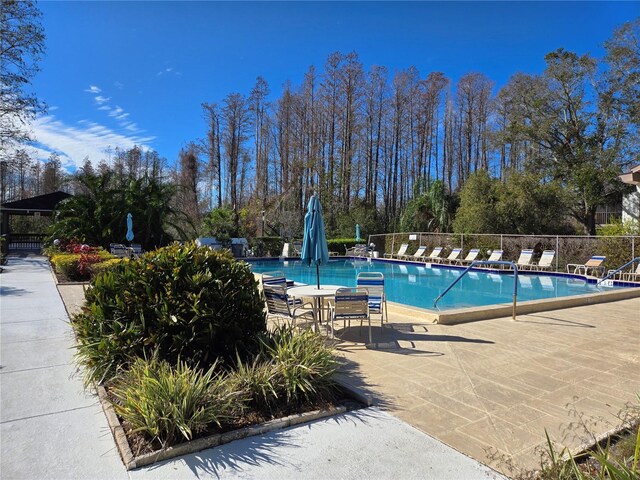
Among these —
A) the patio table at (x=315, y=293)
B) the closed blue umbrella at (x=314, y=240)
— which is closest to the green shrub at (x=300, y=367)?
the patio table at (x=315, y=293)

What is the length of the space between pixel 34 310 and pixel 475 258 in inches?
627

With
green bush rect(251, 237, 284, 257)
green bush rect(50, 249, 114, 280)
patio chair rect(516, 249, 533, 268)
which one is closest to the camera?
green bush rect(50, 249, 114, 280)

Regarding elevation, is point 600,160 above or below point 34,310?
above

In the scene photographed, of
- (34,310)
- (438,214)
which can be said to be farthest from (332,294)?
(438,214)

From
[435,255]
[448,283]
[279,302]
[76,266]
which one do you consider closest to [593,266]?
[448,283]

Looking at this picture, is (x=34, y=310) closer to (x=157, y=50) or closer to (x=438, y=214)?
(x=157, y=50)

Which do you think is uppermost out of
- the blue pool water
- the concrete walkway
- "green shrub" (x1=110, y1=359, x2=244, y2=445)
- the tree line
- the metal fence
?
the tree line

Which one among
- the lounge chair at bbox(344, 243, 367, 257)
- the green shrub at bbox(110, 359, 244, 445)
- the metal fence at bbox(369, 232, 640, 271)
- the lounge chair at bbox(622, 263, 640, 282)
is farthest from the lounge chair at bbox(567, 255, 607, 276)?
the green shrub at bbox(110, 359, 244, 445)

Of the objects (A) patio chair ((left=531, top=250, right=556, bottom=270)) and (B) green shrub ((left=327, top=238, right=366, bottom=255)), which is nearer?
(A) patio chair ((left=531, top=250, right=556, bottom=270))

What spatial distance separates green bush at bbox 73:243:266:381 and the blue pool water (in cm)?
624

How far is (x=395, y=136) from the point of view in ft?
104

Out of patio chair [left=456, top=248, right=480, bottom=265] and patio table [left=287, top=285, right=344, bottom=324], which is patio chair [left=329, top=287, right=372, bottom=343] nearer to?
patio table [left=287, top=285, right=344, bottom=324]

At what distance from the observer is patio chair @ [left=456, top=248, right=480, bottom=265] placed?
60.3 feet

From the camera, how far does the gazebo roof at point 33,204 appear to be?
73.7 feet
